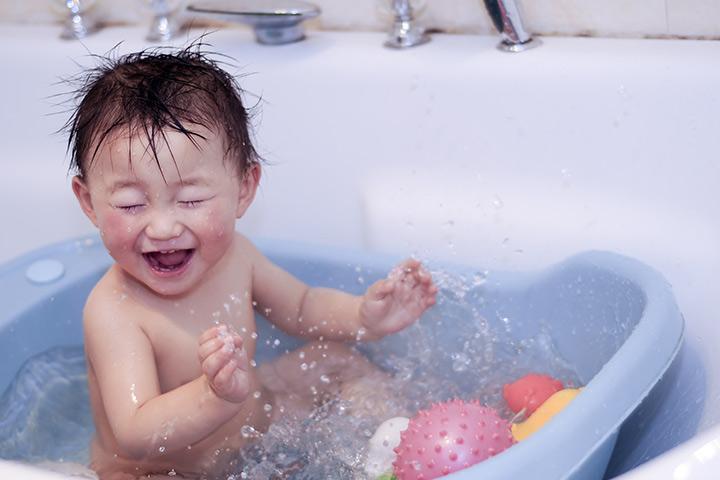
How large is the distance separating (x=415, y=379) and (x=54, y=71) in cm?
74

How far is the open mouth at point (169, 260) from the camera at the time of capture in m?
1.07

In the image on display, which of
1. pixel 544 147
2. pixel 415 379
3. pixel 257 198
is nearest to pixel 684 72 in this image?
pixel 544 147

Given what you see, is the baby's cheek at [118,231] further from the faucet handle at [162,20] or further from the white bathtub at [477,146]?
the faucet handle at [162,20]

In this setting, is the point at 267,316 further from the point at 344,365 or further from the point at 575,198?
the point at 575,198

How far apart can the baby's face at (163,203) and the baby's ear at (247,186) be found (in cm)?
3

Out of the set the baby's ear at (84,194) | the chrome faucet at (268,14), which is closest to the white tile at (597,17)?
the chrome faucet at (268,14)

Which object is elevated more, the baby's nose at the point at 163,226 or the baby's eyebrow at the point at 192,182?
the baby's eyebrow at the point at 192,182

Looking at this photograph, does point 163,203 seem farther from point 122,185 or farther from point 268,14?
point 268,14

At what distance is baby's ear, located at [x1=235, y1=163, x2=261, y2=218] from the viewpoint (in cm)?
112

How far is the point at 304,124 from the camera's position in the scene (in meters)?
1.46

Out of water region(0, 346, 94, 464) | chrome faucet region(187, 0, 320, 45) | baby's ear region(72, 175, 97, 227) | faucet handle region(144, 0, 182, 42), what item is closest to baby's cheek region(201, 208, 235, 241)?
baby's ear region(72, 175, 97, 227)

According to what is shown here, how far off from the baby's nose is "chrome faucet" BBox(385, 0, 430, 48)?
52 centimetres

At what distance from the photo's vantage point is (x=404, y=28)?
4.71 feet

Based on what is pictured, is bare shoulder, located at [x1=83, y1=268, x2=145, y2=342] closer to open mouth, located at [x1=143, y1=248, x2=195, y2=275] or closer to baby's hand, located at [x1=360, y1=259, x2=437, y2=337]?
open mouth, located at [x1=143, y1=248, x2=195, y2=275]
